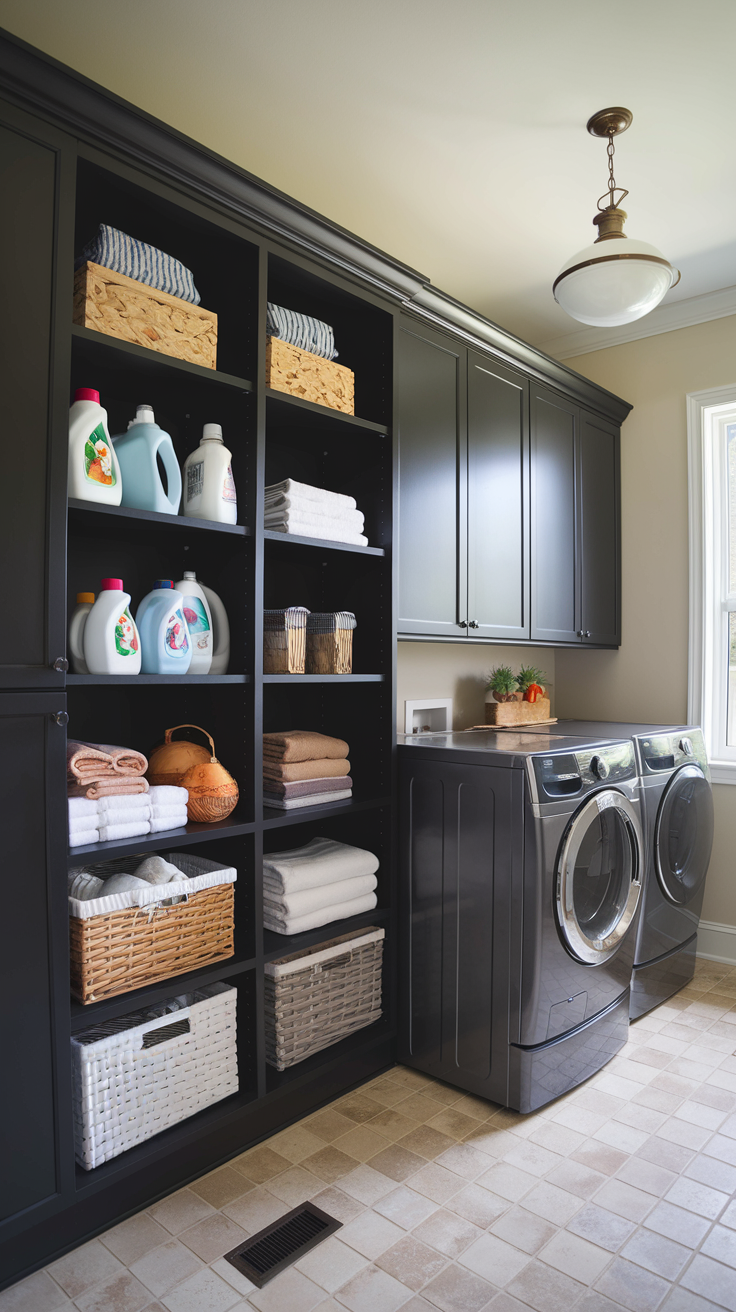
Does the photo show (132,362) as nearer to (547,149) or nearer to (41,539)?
(41,539)

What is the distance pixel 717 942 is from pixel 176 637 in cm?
271

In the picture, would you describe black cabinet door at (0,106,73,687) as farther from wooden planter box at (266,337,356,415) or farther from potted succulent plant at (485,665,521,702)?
potted succulent plant at (485,665,521,702)

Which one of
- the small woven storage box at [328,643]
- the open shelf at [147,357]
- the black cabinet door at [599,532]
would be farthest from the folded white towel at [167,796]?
the black cabinet door at [599,532]

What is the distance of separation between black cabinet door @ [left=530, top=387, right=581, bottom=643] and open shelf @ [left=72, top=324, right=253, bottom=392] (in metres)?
1.55

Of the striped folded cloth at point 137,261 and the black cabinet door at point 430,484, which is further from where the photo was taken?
the black cabinet door at point 430,484

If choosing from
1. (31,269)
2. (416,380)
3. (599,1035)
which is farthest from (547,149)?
(599,1035)

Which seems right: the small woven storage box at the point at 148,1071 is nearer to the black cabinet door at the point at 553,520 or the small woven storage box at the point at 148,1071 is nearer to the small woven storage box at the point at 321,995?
the small woven storage box at the point at 321,995

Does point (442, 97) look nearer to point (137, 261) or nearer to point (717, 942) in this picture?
point (137, 261)

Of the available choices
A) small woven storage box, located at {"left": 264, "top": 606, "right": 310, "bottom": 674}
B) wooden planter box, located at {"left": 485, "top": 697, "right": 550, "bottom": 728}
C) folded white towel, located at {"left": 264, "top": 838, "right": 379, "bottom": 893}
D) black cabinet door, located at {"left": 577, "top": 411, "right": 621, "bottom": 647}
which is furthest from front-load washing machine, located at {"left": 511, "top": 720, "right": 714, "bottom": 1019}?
small woven storage box, located at {"left": 264, "top": 606, "right": 310, "bottom": 674}

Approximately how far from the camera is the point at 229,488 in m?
1.93

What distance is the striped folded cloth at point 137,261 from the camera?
172 cm

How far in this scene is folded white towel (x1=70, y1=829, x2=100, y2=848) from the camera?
1.60 m

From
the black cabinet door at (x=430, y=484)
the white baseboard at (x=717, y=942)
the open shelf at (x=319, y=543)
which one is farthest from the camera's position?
the white baseboard at (x=717, y=942)

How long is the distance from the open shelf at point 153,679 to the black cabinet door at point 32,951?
0.07 m
